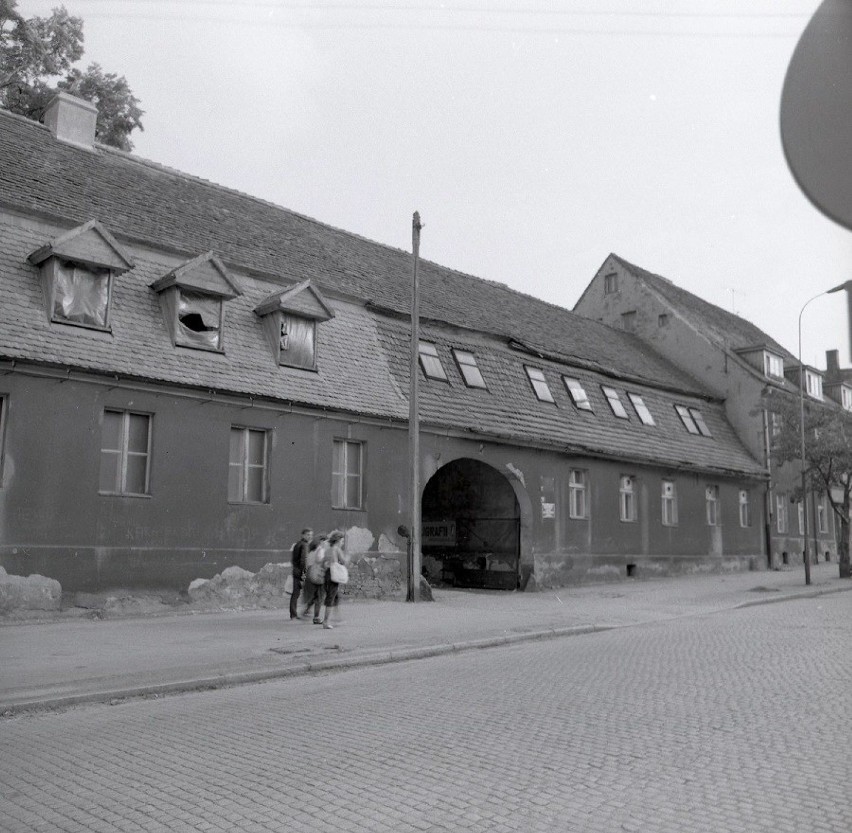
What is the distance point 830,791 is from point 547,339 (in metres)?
23.0

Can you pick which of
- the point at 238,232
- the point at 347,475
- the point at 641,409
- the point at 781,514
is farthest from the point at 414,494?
the point at 781,514

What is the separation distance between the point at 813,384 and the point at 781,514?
767cm

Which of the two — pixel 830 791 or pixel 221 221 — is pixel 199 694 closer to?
pixel 830 791

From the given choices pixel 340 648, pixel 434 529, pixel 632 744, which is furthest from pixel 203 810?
pixel 434 529

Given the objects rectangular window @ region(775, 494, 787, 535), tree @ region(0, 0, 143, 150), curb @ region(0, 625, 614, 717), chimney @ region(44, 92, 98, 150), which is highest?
tree @ region(0, 0, 143, 150)

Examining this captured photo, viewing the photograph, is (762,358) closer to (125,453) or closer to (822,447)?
(822,447)

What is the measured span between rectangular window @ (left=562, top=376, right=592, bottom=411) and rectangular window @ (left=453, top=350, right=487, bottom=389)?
4058 mm

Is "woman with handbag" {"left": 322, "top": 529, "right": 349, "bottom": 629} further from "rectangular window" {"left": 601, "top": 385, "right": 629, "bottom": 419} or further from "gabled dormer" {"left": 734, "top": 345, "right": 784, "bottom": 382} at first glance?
"gabled dormer" {"left": 734, "top": 345, "right": 784, "bottom": 382}

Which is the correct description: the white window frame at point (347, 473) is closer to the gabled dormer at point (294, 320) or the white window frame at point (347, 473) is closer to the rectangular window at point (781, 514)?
the gabled dormer at point (294, 320)

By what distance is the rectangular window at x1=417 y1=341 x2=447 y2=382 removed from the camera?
2161cm

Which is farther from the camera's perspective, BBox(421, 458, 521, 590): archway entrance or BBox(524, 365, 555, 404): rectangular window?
BBox(524, 365, 555, 404): rectangular window

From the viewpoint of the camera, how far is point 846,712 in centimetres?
758

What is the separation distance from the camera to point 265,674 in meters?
9.99

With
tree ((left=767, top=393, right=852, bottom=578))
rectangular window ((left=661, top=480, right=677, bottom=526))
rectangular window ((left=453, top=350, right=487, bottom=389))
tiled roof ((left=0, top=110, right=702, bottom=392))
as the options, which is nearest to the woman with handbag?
tiled roof ((left=0, top=110, right=702, bottom=392))
